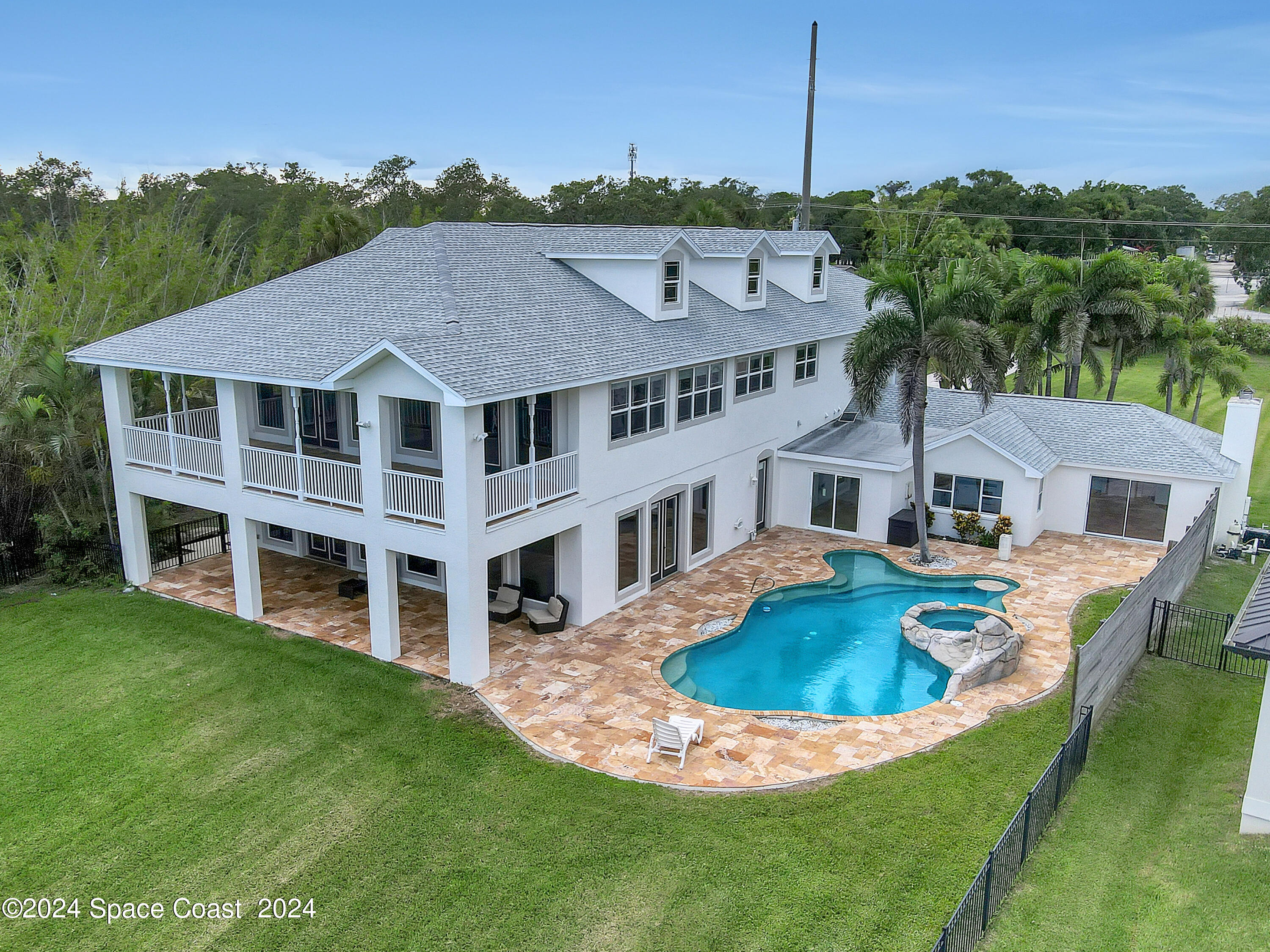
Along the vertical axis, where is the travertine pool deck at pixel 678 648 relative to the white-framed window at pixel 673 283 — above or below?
below

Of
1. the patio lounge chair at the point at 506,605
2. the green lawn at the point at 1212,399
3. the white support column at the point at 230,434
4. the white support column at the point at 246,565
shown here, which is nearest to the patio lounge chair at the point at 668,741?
the patio lounge chair at the point at 506,605

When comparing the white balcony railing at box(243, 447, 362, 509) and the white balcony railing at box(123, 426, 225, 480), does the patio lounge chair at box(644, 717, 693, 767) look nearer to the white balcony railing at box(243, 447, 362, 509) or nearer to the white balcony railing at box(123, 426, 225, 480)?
the white balcony railing at box(243, 447, 362, 509)

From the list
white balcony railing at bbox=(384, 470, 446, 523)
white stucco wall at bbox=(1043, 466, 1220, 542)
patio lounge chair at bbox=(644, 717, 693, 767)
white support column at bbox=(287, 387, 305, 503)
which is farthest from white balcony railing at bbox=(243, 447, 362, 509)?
white stucco wall at bbox=(1043, 466, 1220, 542)

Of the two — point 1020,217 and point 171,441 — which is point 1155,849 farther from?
point 1020,217

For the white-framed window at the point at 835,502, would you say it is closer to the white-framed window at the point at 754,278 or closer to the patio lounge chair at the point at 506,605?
the white-framed window at the point at 754,278

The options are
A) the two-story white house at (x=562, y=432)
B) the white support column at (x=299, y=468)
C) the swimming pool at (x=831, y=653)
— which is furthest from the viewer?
the white support column at (x=299, y=468)

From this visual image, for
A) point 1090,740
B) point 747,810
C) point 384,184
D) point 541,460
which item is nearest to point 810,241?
point 541,460
